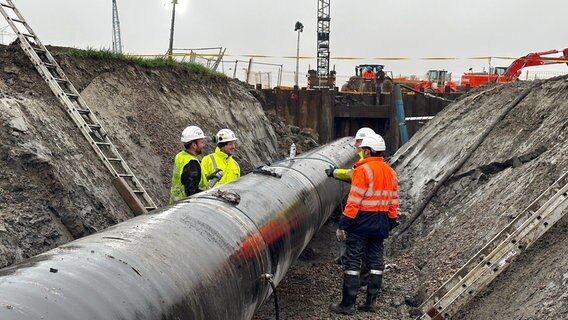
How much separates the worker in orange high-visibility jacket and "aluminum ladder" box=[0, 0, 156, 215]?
2677mm

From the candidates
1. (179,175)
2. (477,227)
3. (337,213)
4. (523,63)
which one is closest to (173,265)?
(179,175)

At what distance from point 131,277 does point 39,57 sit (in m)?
6.55

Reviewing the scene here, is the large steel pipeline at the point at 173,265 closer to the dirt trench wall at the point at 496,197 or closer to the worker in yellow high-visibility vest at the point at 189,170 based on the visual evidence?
the worker in yellow high-visibility vest at the point at 189,170

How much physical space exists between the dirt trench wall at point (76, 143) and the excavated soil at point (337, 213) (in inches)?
0.7

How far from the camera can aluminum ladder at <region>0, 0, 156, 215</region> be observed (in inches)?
287

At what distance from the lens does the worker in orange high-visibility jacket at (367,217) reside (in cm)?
608

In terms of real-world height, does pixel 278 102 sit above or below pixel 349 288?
above

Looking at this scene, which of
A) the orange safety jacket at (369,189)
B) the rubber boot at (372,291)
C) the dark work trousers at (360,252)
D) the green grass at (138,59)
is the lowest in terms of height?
the rubber boot at (372,291)

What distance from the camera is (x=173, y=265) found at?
3.02m

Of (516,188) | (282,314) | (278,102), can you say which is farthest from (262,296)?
(278,102)

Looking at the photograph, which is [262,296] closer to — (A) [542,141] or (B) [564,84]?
(A) [542,141]

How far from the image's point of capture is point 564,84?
8.25m

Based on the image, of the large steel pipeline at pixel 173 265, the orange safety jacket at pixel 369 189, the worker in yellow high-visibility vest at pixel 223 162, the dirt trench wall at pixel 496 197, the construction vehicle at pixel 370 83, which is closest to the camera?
the large steel pipeline at pixel 173 265

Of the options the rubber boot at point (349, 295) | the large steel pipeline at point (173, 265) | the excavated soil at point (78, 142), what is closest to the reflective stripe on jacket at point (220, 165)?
the large steel pipeline at point (173, 265)
